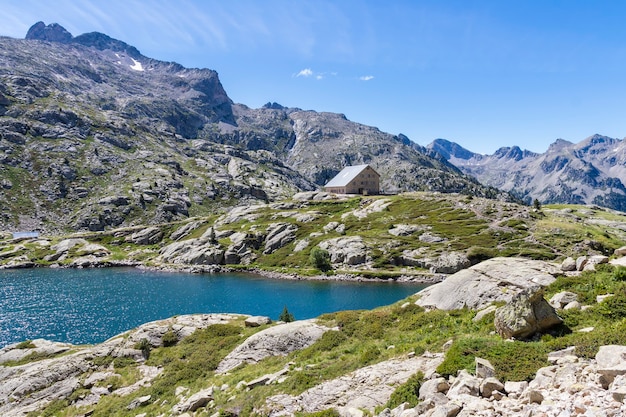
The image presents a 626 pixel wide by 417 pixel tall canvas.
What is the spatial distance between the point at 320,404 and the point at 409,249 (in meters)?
113

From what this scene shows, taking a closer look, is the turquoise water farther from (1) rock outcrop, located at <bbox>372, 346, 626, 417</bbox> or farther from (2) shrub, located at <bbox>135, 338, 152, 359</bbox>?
(1) rock outcrop, located at <bbox>372, 346, 626, 417</bbox>

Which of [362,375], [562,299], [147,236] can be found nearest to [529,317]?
[562,299]

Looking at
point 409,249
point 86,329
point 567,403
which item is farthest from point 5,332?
point 409,249

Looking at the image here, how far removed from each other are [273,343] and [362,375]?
594 inches

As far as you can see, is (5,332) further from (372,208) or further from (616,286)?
(372,208)

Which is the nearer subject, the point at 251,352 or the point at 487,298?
the point at 487,298

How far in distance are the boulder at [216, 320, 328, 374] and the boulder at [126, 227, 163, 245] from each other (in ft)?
526

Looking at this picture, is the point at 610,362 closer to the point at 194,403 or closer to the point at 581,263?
the point at 581,263

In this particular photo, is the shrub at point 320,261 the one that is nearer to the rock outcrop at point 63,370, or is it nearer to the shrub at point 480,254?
the shrub at point 480,254

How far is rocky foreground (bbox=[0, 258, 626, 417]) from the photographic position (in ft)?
38.2

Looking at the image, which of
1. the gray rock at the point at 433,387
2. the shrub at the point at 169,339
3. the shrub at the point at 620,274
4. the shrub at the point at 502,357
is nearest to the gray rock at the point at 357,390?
the shrub at the point at 502,357

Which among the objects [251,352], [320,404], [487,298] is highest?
[487,298]

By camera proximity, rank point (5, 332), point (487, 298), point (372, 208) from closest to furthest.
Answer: point (487, 298), point (5, 332), point (372, 208)

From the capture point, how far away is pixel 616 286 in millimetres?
20281
